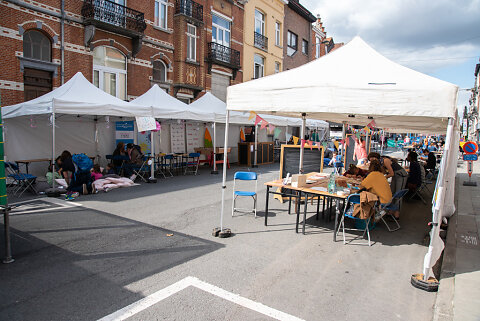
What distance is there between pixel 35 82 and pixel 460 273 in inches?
527

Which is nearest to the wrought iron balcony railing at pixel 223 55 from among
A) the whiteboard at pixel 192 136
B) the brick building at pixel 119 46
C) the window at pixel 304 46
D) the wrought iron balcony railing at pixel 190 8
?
the brick building at pixel 119 46

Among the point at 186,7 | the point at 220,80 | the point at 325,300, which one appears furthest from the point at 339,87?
the point at 220,80

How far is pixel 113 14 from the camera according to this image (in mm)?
13625

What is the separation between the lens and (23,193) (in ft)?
29.1

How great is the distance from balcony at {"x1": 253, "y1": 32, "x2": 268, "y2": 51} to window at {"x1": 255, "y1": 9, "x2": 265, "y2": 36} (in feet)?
1.87

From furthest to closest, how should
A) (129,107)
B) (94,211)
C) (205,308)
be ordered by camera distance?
(129,107)
(94,211)
(205,308)

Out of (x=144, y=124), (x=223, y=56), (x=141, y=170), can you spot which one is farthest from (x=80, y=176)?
(x=223, y=56)

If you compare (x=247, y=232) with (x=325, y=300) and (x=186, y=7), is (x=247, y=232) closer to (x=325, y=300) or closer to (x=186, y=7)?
(x=325, y=300)

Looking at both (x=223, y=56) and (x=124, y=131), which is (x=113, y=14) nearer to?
(x=124, y=131)

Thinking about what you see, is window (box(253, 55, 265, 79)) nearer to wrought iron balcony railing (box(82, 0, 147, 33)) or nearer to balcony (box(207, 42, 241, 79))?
balcony (box(207, 42, 241, 79))

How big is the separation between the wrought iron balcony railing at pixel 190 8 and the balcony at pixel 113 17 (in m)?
2.66

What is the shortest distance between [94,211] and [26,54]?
782cm

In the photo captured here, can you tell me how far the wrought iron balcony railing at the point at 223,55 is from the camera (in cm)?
1875

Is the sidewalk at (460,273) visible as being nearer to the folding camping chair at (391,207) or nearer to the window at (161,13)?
the folding camping chair at (391,207)
